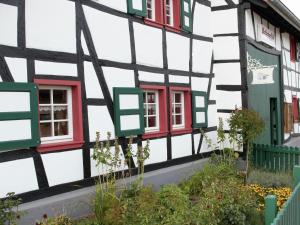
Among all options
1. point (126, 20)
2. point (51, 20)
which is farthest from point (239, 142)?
point (51, 20)

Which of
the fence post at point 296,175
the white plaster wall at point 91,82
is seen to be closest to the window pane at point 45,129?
the white plaster wall at point 91,82

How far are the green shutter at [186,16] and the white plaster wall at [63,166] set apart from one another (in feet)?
14.5

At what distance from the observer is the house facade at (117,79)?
5363mm

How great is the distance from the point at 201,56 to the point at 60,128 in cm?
504

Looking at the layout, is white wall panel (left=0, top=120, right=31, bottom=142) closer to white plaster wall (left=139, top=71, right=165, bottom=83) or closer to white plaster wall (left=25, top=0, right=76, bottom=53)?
white plaster wall (left=25, top=0, right=76, bottom=53)

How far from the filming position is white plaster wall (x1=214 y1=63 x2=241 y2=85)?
1048cm

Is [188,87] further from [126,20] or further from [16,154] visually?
[16,154]

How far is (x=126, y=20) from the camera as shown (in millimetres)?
7504

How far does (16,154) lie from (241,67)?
267 inches

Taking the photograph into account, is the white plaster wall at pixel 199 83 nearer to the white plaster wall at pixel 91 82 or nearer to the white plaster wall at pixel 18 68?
the white plaster wall at pixel 91 82

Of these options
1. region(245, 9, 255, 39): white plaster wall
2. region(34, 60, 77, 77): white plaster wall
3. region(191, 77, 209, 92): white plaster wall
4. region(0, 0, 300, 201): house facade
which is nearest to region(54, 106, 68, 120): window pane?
region(0, 0, 300, 201): house facade

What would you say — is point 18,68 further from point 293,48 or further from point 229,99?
point 293,48

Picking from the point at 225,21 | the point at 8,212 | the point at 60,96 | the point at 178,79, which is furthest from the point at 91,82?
the point at 225,21

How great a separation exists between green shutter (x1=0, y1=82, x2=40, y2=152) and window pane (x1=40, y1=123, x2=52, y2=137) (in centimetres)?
42
